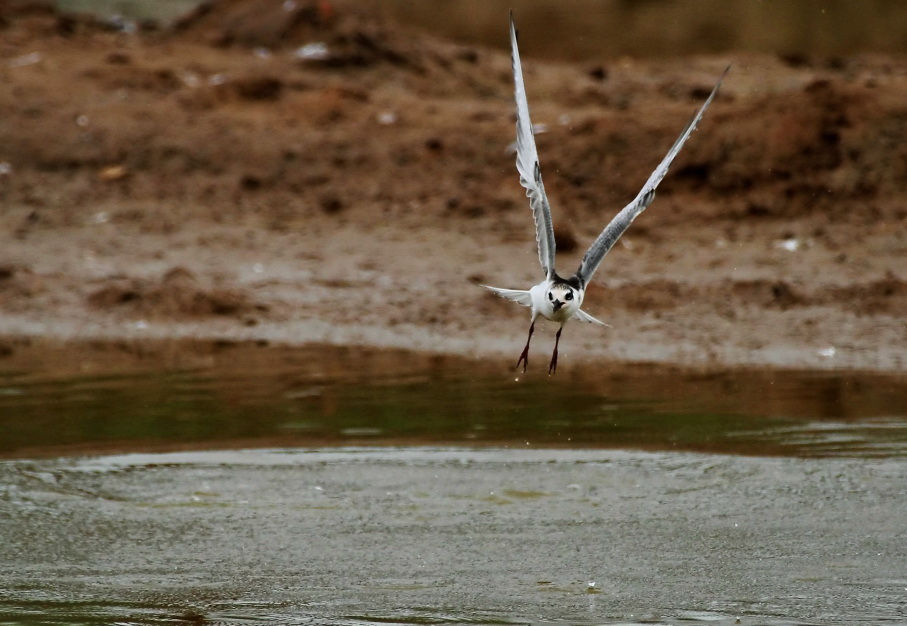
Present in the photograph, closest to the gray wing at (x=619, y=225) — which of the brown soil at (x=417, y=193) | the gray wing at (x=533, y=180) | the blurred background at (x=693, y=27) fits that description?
the gray wing at (x=533, y=180)

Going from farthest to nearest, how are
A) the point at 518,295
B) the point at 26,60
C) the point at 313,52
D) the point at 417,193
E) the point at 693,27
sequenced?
the point at 693,27 < the point at 313,52 < the point at 26,60 < the point at 417,193 < the point at 518,295

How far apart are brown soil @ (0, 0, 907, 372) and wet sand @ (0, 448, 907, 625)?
2.89 m

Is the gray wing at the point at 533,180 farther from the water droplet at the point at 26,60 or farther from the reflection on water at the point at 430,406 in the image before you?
the water droplet at the point at 26,60

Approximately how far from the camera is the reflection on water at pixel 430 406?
28.3 feet

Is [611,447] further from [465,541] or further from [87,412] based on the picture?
[87,412]

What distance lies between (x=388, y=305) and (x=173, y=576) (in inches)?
253

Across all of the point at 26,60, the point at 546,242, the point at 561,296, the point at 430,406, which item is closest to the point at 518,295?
the point at 546,242

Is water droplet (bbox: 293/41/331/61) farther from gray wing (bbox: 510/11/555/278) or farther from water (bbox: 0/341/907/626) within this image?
gray wing (bbox: 510/11/555/278)

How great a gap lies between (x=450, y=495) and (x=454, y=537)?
705mm

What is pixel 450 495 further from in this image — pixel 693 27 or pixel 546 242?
pixel 693 27

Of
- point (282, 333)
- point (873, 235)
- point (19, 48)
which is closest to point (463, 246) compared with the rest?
point (282, 333)

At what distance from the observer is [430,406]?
951 cm

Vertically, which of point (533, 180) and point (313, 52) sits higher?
point (533, 180)

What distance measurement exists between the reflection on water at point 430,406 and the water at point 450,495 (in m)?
0.03
